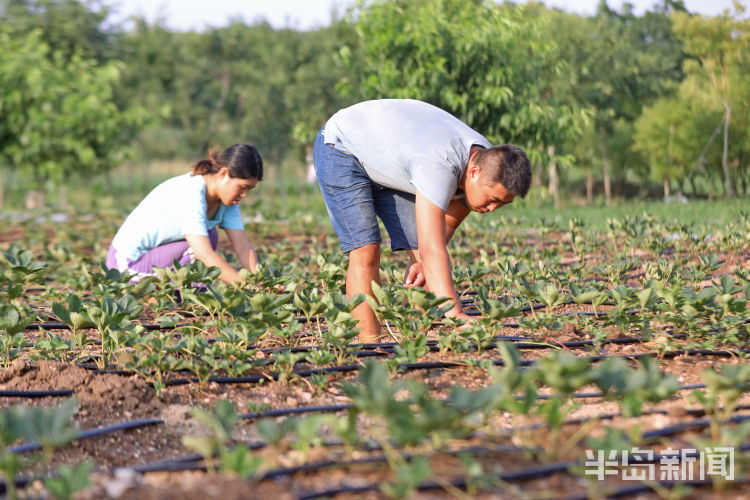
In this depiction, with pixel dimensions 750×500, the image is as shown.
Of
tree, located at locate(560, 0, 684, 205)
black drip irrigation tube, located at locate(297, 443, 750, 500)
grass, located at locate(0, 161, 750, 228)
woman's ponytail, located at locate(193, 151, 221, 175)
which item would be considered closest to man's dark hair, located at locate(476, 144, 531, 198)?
black drip irrigation tube, located at locate(297, 443, 750, 500)

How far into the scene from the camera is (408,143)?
3.15 m

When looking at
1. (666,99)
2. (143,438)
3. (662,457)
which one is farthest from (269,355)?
(666,99)

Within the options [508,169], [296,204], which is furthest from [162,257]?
[296,204]

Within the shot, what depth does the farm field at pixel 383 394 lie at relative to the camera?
5.49ft

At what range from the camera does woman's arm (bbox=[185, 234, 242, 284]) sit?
3.98 meters

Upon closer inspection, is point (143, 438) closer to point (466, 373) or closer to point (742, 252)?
point (466, 373)

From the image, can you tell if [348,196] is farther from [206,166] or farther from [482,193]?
[206,166]

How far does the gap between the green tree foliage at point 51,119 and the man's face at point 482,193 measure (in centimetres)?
1173

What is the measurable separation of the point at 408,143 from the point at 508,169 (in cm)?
45

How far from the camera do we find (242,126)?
20.7m

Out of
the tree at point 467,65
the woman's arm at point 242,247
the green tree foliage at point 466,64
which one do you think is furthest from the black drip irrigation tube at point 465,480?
the tree at point 467,65

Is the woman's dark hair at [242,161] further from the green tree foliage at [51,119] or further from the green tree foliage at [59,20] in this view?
the green tree foliage at [59,20]

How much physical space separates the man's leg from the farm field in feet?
0.37

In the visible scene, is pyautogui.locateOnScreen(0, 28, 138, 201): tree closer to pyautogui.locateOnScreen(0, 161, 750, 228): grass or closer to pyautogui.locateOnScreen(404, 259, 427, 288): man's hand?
pyautogui.locateOnScreen(0, 161, 750, 228): grass
